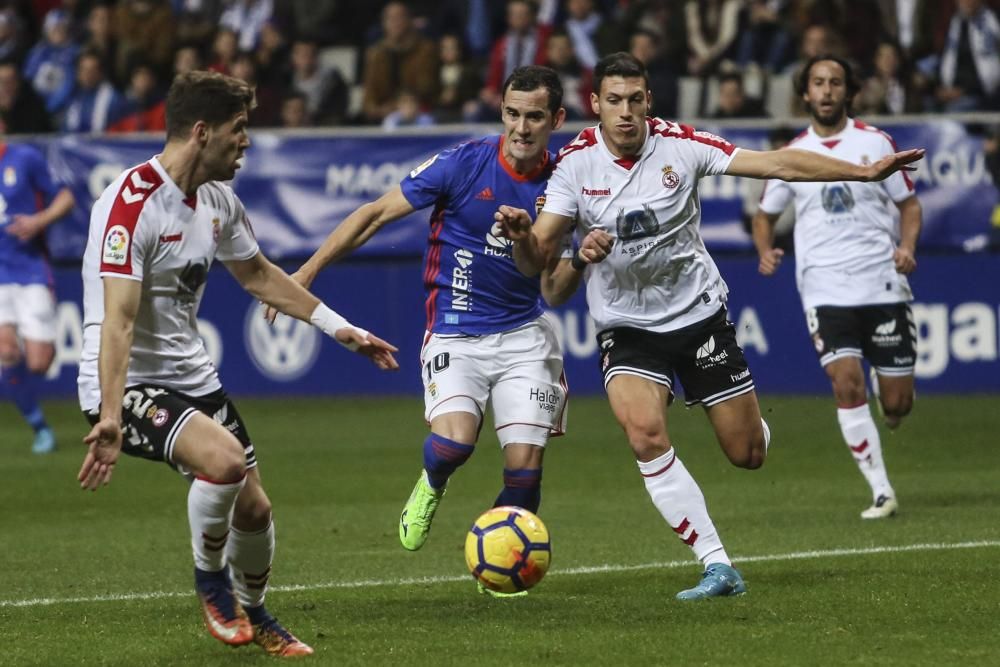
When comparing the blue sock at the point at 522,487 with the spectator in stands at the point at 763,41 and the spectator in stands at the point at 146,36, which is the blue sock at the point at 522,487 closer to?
the spectator in stands at the point at 763,41

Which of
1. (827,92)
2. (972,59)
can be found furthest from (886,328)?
(972,59)

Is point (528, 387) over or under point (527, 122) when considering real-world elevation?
under

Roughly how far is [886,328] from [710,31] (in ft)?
28.9

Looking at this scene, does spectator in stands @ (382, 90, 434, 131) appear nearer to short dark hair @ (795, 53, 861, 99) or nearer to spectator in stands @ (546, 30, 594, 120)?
spectator in stands @ (546, 30, 594, 120)

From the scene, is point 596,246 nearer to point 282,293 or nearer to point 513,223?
point 513,223

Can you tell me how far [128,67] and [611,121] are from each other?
13934mm

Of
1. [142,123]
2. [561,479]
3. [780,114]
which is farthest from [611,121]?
[142,123]

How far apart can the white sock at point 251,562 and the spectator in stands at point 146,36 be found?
48.5 ft

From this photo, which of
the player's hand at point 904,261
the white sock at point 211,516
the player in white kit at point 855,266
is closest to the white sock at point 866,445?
the player in white kit at point 855,266

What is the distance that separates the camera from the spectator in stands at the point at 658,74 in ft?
59.4

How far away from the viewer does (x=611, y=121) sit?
7973mm

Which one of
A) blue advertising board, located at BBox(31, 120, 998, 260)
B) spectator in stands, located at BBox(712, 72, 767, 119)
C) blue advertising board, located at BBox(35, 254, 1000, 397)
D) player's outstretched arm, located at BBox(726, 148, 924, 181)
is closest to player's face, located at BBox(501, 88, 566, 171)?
player's outstretched arm, located at BBox(726, 148, 924, 181)

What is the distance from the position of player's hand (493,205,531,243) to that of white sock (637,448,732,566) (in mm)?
1156

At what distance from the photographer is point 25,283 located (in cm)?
1450
